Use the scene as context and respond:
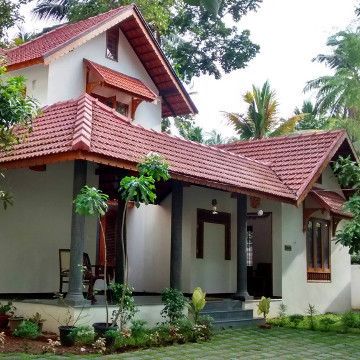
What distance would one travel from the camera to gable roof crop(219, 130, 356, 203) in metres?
14.4

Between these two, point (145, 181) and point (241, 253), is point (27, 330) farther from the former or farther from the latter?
point (241, 253)

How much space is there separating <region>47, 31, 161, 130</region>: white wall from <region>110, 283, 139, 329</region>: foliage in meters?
5.88

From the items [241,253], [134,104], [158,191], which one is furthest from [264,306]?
[134,104]

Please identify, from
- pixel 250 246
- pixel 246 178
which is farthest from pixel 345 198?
pixel 246 178

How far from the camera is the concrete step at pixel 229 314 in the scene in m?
12.0

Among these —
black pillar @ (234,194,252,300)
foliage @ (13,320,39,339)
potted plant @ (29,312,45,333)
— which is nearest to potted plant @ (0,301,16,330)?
potted plant @ (29,312,45,333)

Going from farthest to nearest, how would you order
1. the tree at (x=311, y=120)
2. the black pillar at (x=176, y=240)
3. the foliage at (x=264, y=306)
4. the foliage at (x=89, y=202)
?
the tree at (x=311, y=120), the foliage at (x=264, y=306), the black pillar at (x=176, y=240), the foliage at (x=89, y=202)

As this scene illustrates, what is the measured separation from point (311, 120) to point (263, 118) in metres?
5.38

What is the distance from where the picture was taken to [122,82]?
15.0 metres

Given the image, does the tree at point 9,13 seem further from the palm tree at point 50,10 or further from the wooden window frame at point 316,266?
the palm tree at point 50,10

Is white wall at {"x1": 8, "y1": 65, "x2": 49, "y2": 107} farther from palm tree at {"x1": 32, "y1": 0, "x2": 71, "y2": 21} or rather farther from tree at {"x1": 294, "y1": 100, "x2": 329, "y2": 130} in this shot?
tree at {"x1": 294, "y1": 100, "x2": 329, "y2": 130}

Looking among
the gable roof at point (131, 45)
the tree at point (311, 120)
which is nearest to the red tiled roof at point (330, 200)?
the gable roof at point (131, 45)

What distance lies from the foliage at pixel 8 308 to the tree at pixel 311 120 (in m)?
23.3

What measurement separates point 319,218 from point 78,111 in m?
8.52
